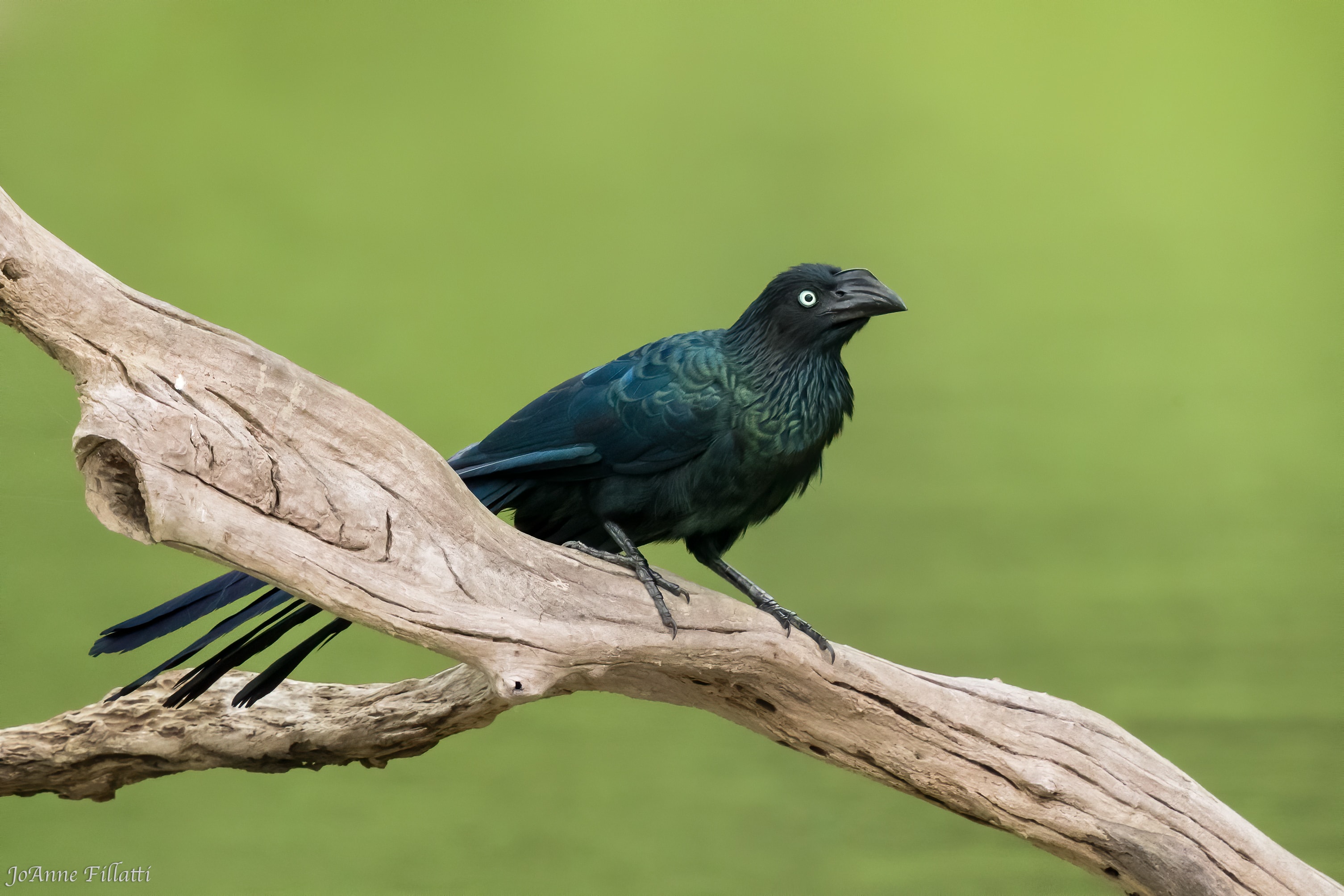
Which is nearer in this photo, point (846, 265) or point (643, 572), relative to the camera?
point (643, 572)

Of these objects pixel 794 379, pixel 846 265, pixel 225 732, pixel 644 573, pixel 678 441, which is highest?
pixel 846 265

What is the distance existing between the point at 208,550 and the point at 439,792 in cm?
195

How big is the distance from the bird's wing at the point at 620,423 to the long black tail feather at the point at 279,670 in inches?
14.8

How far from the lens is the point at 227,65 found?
11.3 feet

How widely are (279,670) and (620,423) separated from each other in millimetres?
768

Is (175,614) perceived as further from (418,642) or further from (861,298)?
(861,298)

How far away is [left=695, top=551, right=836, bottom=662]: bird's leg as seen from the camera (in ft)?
6.33

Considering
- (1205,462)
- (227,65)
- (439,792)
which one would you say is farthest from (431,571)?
(1205,462)

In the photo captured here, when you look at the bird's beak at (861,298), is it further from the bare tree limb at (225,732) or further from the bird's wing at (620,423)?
the bare tree limb at (225,732)

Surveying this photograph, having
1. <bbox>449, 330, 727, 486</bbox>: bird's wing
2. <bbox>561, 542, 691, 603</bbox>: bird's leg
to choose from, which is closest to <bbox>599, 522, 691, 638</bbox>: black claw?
<bbox>561, 542, 691, 603</bbox>: bird's leg

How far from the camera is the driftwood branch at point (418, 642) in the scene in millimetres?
1537
